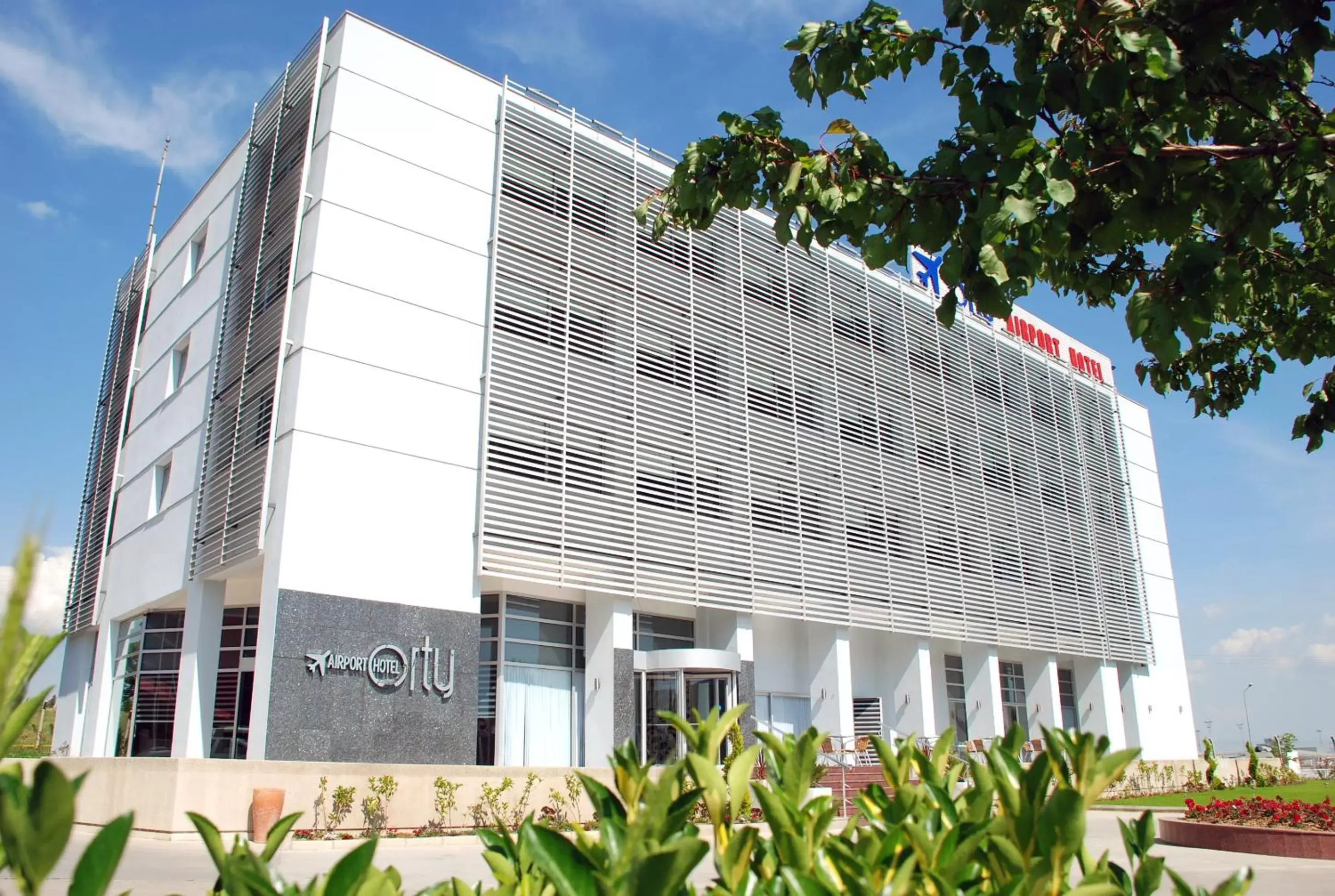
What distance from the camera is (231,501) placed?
22.3 m

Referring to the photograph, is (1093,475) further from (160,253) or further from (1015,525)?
(160,253)

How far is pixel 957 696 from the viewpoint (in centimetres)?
3647

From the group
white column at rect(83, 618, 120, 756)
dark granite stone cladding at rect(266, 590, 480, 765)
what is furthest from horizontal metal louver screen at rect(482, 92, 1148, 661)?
white column at rect(83, 618, 120, 756)

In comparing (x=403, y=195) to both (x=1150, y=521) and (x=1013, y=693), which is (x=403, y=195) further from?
(x=1150, y=521)

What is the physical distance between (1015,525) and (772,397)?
13288 mm

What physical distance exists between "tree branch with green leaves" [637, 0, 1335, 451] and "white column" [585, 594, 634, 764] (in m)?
18.1

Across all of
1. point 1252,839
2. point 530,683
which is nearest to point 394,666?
point 530,683

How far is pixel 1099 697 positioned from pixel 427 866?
34.6 metres

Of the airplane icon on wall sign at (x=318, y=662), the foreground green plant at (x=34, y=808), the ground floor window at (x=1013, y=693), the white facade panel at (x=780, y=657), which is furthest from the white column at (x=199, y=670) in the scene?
the ground floor window at (x=1013, y=693)

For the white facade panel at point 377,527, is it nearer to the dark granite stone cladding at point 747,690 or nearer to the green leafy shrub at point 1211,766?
the dark granite stone cladding at point 747,690

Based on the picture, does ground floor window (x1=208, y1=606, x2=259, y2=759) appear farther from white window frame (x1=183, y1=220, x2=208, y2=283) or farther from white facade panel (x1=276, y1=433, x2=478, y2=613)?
white window frame (x1=183, y1=220, x2=208, y2=283)

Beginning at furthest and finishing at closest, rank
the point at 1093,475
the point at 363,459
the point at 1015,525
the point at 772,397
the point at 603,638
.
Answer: the point at 1093,475
the point at 1015,525
the point at 772,397
the point at 603,638
the point at 363,459

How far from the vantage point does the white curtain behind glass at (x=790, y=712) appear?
97.3 feet

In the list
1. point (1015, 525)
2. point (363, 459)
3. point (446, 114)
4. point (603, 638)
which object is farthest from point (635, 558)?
point (1015, 525)
